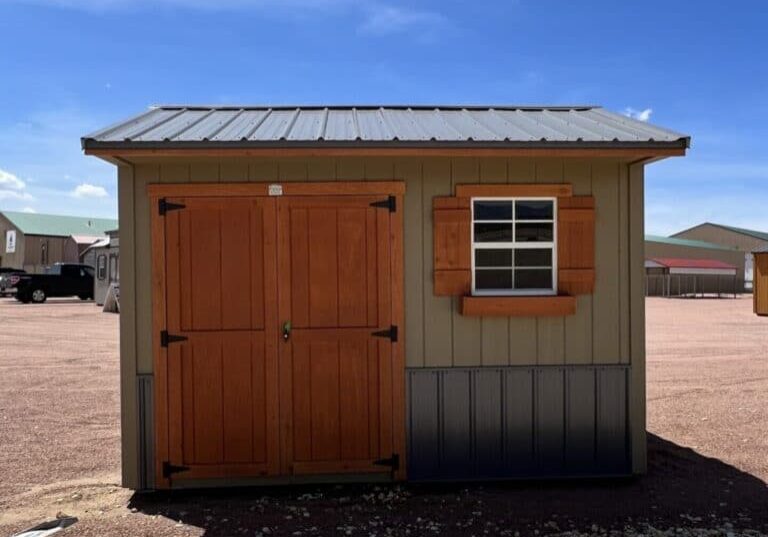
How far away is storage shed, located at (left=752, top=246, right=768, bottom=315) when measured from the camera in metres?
21.2

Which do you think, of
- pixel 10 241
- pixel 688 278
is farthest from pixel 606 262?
pixel 10 241

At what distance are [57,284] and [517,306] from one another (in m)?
27.5

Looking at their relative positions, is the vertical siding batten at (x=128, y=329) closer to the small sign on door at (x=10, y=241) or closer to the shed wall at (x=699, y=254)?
the shed wall at (x=699, y=254)

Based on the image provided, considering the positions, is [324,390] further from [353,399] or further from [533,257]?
[533,257]

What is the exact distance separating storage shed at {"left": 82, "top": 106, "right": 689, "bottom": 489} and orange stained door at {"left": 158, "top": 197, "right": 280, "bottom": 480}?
11 millimetres

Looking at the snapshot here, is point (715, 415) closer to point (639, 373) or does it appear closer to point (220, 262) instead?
point (639, 373)

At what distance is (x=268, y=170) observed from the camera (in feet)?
16.6

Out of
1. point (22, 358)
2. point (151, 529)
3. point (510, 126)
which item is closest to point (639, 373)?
point (510, 126)

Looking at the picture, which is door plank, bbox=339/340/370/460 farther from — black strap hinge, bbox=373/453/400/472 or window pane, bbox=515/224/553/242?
window pane, bbox=515/224/553/242

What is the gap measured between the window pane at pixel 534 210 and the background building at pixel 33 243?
45.9 m

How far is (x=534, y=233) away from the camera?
5184 mm

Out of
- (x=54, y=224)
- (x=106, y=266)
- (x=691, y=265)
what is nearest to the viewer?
(x=106, y=266)

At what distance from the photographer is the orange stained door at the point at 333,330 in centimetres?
507

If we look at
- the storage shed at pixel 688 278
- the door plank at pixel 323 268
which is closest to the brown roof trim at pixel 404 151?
the door plank at pixel 323 268
